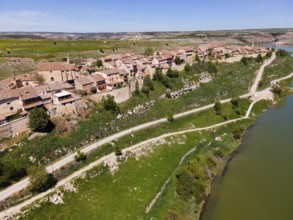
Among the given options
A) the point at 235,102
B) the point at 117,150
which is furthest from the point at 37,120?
the point at 235,102

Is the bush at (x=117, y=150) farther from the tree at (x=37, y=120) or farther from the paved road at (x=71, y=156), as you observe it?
the tree at (x=37, y=120)

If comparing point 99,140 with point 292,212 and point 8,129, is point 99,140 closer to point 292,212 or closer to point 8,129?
point 8,129

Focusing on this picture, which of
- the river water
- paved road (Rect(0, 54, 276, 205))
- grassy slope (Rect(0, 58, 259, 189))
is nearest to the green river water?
the river water

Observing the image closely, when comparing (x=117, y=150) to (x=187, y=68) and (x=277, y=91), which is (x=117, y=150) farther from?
(x=277, y=91)

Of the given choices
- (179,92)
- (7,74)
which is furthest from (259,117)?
(7,74)

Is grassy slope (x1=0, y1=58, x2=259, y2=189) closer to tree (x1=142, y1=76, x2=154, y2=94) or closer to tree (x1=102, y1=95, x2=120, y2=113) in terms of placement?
tree (x1=102, y1=95, x2=120, y2=113)

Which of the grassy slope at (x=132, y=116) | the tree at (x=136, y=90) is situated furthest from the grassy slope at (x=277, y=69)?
the tree at (x=136, y=90)
